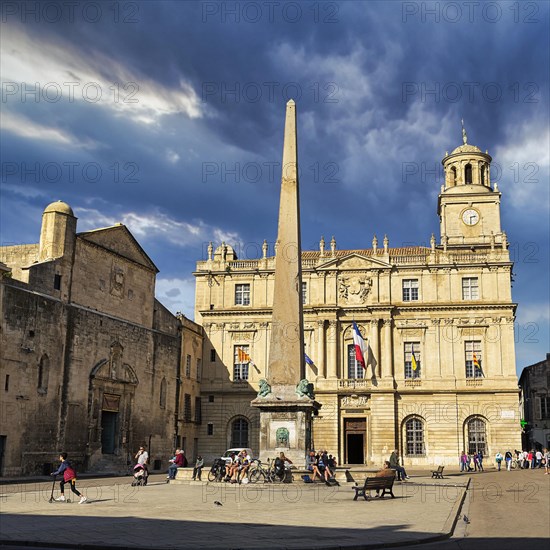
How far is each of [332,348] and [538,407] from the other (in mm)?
23478

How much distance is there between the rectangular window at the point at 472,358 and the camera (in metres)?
41.8

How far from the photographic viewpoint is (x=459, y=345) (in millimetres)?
42250

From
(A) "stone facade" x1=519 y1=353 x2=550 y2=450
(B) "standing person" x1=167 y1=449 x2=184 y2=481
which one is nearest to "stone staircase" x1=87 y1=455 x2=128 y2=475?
(B) "standing person" x1=167 y1=449 x2=184 y2=481

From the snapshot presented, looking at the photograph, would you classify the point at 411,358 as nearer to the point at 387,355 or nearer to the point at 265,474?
the point at 387,355

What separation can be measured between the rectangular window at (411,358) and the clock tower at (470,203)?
7.94m

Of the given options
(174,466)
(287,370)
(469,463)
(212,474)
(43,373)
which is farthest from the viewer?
(469,463)

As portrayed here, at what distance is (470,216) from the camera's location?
1938 inches

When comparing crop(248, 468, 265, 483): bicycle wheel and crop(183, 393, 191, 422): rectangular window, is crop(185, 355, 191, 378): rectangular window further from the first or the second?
crop(248, 468, 265, 483): bicycle wheel

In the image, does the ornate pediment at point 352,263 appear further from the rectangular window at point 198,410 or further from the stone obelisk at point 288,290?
the stone obelisk at point 288,290

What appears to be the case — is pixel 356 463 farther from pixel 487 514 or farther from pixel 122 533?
pixel 122 533

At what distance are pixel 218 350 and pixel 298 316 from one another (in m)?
25.7

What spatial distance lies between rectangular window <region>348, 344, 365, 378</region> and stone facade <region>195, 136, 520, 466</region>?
0.23ft

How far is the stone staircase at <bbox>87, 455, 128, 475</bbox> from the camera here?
31062 mm

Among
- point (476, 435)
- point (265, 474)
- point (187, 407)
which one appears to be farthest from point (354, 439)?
point (265, 474)
